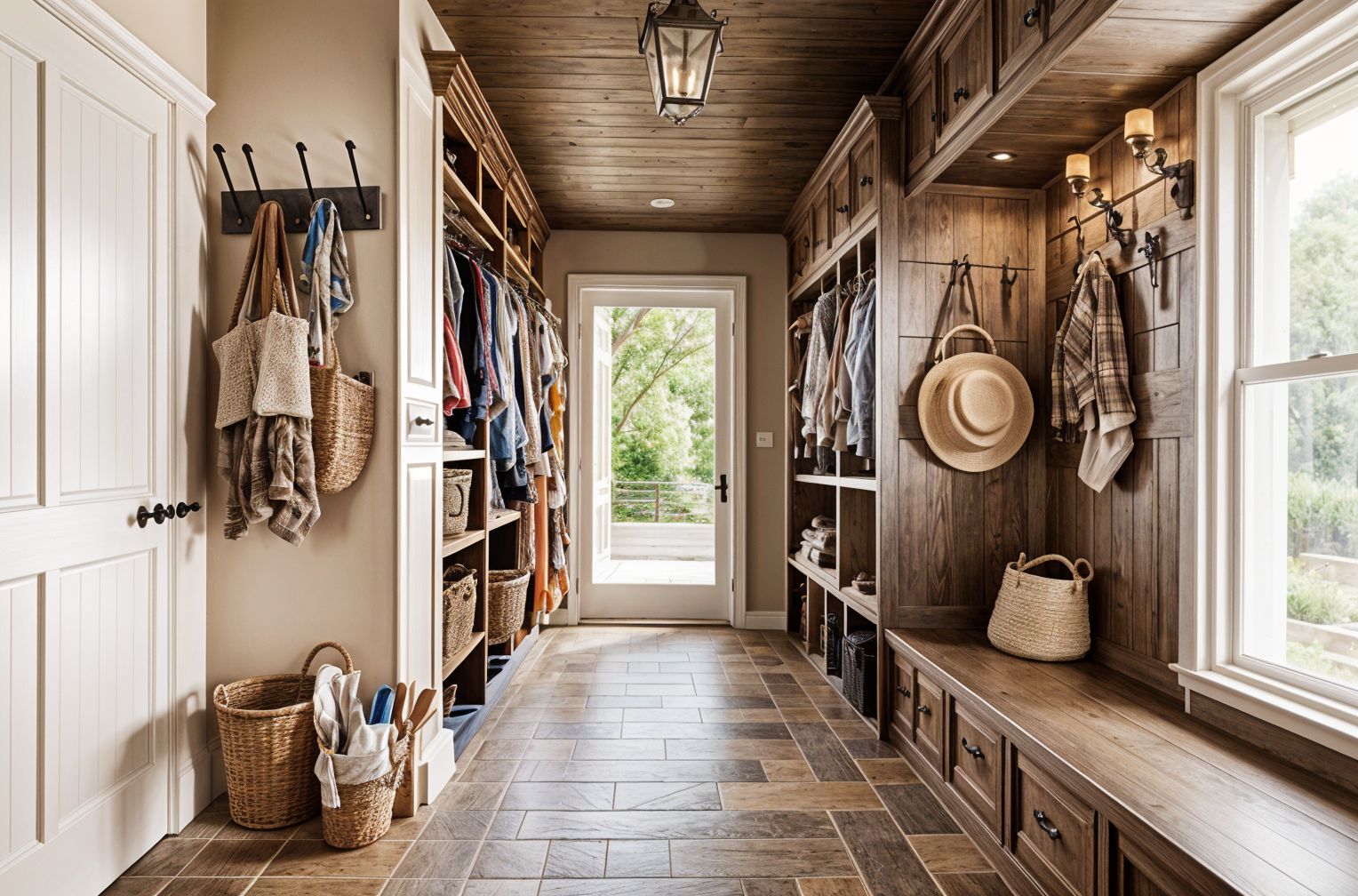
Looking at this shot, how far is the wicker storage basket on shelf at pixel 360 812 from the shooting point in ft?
6.98

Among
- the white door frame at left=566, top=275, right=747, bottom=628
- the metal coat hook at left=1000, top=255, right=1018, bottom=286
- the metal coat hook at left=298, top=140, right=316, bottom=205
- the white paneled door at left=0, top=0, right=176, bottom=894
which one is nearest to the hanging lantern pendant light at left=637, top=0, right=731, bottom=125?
the metal coat hook at left=298, top=140, right=316, bottom=205

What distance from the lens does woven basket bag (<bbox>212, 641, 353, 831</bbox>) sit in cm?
217

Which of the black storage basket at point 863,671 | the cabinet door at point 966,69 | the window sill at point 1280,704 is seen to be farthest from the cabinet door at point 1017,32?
the black storage basket at point 863,671

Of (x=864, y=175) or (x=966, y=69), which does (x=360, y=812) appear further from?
(x=864, y=175)

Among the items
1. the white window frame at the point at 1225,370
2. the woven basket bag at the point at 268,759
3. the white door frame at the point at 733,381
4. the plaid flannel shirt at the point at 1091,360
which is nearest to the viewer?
the white window frame at the point at 1225,370

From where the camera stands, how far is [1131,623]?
2430 millimetres

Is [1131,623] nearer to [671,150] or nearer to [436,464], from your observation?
[436,464]

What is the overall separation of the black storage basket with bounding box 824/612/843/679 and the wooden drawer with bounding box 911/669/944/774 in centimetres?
95

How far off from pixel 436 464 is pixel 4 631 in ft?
4.04

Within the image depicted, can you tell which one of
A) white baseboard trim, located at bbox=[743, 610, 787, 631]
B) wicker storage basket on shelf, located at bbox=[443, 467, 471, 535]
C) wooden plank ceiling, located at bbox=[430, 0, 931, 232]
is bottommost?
white baseboard trim, located at bbox=[743, 610, 787, 631]

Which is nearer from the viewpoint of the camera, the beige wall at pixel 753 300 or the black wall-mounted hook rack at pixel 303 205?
the black wall-mounted hook rack at pixel 303 205

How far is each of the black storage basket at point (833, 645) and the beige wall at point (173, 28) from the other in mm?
3268

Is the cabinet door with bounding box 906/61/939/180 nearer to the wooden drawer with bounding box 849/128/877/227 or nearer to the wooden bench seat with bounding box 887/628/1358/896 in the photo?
the wooden drawer with bounding box 849/128/877/227

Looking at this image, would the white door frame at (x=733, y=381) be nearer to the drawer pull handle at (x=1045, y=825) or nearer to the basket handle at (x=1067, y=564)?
the basket handle at (x=1067, y=564)
